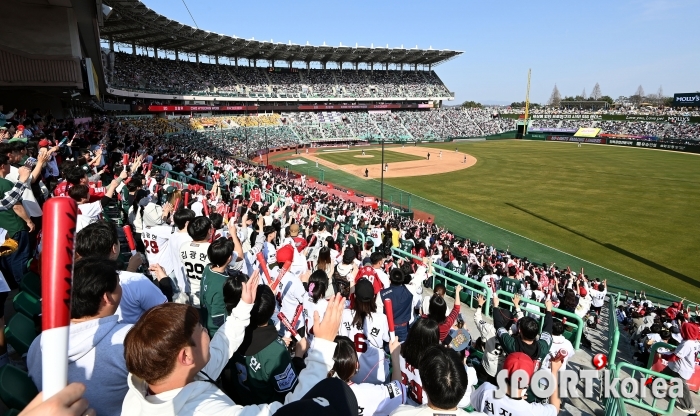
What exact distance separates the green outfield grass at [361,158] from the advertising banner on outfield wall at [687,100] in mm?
64473

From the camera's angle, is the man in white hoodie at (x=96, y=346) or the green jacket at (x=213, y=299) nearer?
the man in white hoodie at (x=96, y=346)

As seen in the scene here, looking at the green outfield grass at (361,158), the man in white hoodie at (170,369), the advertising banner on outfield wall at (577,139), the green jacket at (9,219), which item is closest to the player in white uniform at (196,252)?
the green jacket at (9,219)

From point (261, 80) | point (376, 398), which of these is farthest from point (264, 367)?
point (261, 80)

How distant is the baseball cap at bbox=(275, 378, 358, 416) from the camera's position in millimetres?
1479

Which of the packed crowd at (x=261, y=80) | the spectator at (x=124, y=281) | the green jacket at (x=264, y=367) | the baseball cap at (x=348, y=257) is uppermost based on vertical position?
the packed crowd at (x=261, y=80)

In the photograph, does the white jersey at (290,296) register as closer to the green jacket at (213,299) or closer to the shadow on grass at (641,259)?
the green jacket at (213,299)

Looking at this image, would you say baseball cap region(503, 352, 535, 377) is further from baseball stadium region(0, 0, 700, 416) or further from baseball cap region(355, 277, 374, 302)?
baseball cap region(355, 277, 374, 302)

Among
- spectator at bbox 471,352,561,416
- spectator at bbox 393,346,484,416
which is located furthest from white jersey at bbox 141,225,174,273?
spectator at bbox 471,352,561,416

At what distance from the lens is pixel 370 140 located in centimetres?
7038

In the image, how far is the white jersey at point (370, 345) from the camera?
157 inches

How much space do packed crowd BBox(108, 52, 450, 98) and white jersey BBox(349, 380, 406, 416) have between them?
Answer: 48.8 m

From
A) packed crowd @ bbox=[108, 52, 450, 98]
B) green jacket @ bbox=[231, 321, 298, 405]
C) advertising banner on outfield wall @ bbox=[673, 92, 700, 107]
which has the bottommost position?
green jacket @ bbox=[231, 321, 298, 405]

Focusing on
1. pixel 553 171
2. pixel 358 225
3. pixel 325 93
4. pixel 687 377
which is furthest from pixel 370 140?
pixel 687 377

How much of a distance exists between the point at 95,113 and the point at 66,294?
5453 cm
